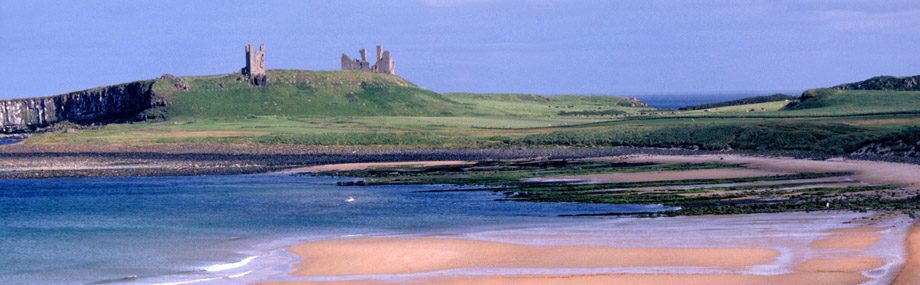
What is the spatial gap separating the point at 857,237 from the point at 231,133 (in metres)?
79.5

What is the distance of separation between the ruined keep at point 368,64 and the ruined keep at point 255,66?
21.4m

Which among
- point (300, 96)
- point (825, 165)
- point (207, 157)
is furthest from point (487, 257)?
point (300, 96)

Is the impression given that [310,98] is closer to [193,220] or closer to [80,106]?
[80,106]

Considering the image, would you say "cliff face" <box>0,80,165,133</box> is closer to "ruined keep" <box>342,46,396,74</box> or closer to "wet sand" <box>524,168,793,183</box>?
"ruined keep" <box>342,46,396,74</box>

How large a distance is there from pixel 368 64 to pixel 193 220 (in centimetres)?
13559

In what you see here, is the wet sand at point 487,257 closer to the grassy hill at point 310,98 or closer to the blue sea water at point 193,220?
the blue sea water at point 193,220

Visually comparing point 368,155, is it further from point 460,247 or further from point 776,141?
point 460,247

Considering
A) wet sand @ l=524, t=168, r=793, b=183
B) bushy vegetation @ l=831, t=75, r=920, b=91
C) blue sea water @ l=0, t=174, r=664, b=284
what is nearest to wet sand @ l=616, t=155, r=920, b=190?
wet sand @ l=524, t=168, r=793, b=183

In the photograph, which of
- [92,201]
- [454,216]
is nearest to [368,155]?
[92,201]

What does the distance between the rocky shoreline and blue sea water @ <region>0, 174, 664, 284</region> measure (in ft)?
28.6

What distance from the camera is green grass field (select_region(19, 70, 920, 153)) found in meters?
76.8

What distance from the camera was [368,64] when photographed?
172m

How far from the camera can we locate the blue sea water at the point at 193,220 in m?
27.0

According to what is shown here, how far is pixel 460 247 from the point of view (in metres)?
28.5
